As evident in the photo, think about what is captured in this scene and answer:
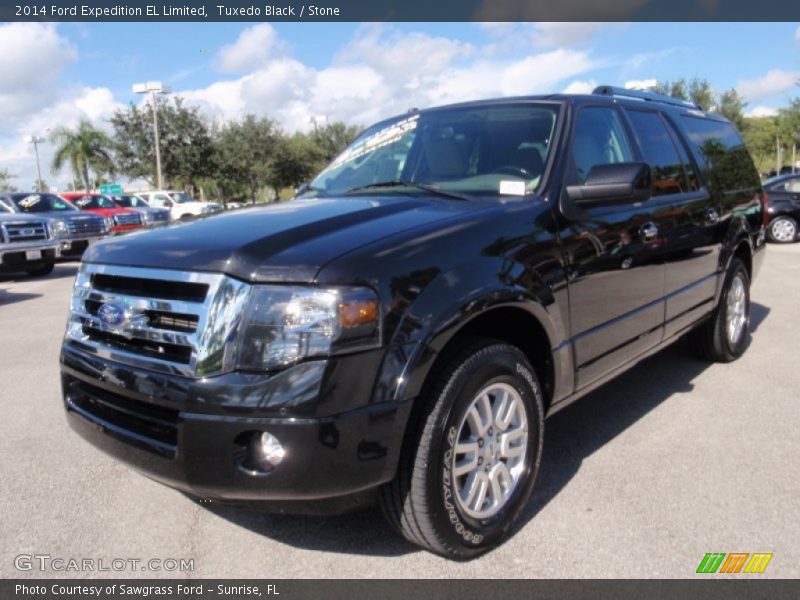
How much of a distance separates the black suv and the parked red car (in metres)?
15.7

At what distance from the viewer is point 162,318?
8.02ft

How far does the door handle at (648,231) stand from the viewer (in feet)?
12.1

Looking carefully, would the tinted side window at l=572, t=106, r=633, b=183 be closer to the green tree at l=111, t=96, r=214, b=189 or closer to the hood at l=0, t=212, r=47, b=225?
the hood at l=0, t=212, r=47, b=225

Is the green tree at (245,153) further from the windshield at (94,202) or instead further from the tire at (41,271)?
the tire at (41,271)

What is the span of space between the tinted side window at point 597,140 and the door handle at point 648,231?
0.40 metres

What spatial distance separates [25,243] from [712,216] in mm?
12842

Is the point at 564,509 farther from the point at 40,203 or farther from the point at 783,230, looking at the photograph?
the point at 40,203

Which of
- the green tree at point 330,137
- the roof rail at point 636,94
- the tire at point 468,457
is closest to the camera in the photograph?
the tire at point 468,457

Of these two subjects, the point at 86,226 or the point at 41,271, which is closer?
the point at 41,271

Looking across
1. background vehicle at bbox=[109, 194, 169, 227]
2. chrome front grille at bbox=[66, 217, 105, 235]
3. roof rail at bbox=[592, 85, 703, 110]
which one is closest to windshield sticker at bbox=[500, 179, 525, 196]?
roof rail at bbox=[592, 85, 703, 110]

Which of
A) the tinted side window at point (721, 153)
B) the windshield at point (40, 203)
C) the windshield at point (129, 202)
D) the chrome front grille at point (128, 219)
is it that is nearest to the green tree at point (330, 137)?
the windshield at point (129, 202)

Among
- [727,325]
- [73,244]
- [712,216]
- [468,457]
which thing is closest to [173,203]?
[73,244]

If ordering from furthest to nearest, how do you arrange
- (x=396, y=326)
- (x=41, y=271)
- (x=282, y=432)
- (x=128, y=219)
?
(x=128, y=219) < (x=41, y=271) < (x=396, y=326) < (x=282, y=432)

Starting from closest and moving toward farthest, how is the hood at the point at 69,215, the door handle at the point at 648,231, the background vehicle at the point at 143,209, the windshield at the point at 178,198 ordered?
1. the door handle at the point at 648,231
2. the hood at the point at 69,215
3. the background vehicle at the point at 143,209
4. the windshield at the point at 178,198
